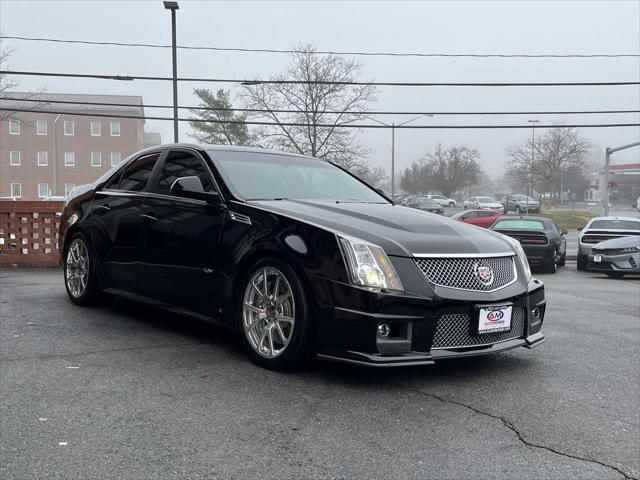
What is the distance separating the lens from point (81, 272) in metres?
6.41

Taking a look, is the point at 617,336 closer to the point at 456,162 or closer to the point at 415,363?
the point at 415,363

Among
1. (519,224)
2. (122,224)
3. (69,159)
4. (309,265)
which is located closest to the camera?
(309,265)

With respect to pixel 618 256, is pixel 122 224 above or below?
above

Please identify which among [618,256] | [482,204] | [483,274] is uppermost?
[482,204]

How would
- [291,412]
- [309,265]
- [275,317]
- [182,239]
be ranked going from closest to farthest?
1. [291,412]
2. [309,265]
3. [275,317]
4. [182,239]

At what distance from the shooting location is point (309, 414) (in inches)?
138

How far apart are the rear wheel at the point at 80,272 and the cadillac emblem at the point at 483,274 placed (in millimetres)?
3802

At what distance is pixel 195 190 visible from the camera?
4.84 meters

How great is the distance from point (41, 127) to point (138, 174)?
65.9 m

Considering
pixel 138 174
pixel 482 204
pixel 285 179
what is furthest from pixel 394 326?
pixel 482 204

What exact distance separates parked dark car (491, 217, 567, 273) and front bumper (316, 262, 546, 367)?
36.7 feet

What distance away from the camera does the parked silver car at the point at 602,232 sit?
52.6 ft

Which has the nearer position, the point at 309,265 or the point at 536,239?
the point at 309,265

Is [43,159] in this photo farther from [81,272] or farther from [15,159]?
[81,272]
